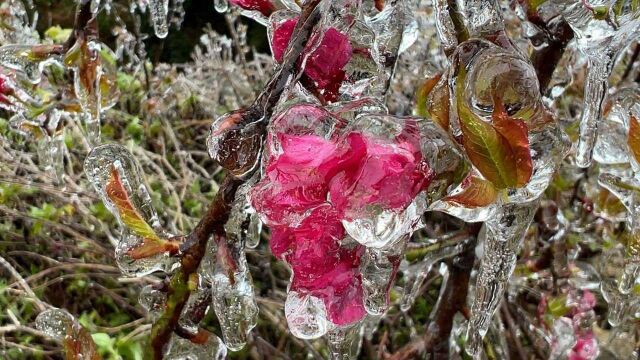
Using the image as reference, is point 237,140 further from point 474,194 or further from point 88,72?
point 88,72

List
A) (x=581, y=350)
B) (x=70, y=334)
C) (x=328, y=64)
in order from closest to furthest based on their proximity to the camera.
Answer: (x=328, y=64), (x=70, y=334), (x=581, y=350)

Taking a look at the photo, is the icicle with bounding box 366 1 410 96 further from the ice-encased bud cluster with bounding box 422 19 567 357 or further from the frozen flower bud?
the frozen flower bud

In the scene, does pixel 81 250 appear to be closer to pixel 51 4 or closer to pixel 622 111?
pixel 622 111

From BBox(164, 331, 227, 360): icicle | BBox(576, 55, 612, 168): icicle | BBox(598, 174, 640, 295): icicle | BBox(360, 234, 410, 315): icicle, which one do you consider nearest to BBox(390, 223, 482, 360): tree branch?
BBox(598, 174, 640, 295): icicle

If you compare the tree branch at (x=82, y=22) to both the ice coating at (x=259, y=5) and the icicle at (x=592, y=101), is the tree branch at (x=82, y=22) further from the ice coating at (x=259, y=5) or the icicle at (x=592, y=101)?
the icicle at (x=592, y=101)

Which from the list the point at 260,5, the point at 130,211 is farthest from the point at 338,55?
the point at 130,211
